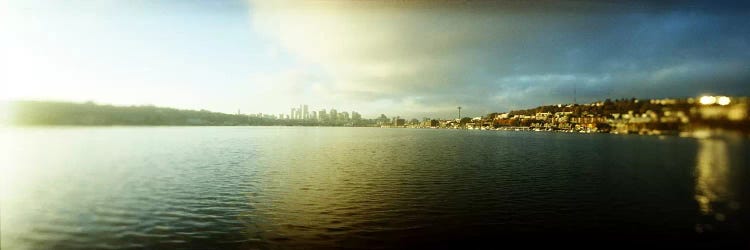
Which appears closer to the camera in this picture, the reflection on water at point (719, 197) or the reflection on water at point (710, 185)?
the reflection on water at point (719, 197)

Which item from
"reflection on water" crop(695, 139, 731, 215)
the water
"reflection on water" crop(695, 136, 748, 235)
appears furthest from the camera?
"reflection on water" crop(695, 139, 731, 215)

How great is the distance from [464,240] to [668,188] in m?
36.3

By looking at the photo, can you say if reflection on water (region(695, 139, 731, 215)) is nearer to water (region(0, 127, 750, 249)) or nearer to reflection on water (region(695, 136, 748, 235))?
reflection on water (region(695, 136, 748, 235))

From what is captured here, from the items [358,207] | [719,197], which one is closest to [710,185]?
[719,197]

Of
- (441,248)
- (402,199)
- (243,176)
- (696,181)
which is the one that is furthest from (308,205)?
(696,181)

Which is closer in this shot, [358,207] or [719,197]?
[358,207]

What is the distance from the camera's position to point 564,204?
36.9 metres

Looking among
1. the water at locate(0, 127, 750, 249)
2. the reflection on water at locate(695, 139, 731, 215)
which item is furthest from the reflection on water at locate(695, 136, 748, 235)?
the water at locate(0, 127, 750, 249)

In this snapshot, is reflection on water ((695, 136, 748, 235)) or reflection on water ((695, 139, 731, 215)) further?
reflection on water ((695, 139, 731, 215))

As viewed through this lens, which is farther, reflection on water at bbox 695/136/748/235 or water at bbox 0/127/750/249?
reflection on water at bbox 695/136/748/235

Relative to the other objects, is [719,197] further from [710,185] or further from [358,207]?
[358,207]

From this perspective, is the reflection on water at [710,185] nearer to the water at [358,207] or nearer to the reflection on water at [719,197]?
the reflection on water at [719,197]

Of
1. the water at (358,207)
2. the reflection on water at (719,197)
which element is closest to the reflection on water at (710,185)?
the reflection on water at (719,197)

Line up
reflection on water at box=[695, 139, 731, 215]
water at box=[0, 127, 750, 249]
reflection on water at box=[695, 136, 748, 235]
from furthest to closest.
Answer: reflection on water at box=[695, 139, 731, 215] → reflection on water at box=[695, 136, 748, 235] → water at box=[0, 127, 750, 249]
